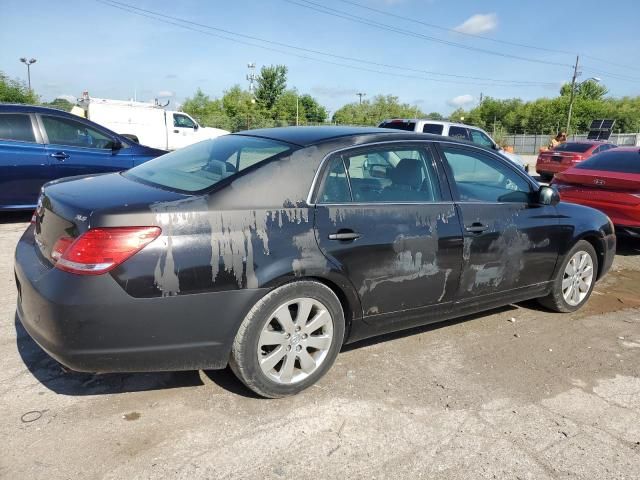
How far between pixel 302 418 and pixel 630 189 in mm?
5792

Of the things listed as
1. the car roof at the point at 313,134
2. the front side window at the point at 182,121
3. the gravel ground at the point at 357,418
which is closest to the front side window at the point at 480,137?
the gravel ground at the point at 357,418

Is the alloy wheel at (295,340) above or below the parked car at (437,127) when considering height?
below

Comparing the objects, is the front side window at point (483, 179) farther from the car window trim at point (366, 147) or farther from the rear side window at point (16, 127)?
the rear side window at point (16, 127)

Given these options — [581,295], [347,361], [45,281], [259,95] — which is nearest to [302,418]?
[347,361]

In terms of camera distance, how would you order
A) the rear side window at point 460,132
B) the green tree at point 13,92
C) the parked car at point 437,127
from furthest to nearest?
the green tree at point 13,92 → the rear side window at point 460,132 → the parked car at point 437,127

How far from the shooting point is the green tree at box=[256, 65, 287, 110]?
50.0 meters

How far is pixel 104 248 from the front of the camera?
2510 millimetres

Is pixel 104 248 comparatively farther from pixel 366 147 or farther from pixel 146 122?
pixel 146 122

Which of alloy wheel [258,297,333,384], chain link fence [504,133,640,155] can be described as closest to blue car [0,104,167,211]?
alloy wheel [258,297,333,384]

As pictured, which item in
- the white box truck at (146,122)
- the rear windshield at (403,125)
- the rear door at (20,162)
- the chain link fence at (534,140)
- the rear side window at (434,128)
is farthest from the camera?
the chain link fence at (534,140)

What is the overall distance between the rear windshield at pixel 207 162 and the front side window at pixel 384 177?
356 millimetres

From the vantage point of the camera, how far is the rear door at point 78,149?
7105 millimetres

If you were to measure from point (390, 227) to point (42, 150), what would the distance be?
565 cm

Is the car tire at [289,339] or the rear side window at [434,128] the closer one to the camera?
the car tire at [289,339]
